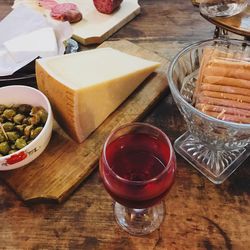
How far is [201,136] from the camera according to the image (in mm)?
607

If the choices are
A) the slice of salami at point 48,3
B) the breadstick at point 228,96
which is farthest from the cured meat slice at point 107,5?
the breadstick at point 228,96

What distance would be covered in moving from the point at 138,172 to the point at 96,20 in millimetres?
531

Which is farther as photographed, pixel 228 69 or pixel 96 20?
pixel 96 20

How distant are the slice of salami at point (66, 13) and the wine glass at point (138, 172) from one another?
49cm

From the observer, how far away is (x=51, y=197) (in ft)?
1.91

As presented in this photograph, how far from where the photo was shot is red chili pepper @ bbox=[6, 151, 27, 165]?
0.57m

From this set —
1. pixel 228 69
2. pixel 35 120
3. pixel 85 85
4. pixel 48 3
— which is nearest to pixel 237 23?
pixel 228 69

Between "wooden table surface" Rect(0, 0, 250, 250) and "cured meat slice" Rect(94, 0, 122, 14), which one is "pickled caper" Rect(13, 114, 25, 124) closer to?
"wooden table surface" Rect(0, 0, 250, 250)

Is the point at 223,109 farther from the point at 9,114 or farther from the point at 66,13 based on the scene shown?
the point at 66,13

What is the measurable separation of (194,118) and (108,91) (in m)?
0.19

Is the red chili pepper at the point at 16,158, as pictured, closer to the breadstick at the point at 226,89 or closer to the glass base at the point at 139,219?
the glass base at the point at 139,219

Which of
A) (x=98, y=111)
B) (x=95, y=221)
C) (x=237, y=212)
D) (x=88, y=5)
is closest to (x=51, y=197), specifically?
(x=95, y=221)

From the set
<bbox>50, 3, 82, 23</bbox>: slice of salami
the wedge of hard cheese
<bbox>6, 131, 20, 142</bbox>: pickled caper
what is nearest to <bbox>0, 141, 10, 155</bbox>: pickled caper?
<bbox>6, 131, 20, 142</bbox>: pickled caper

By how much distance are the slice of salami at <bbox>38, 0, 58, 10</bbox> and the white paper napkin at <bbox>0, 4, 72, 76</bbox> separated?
0.33 ft
